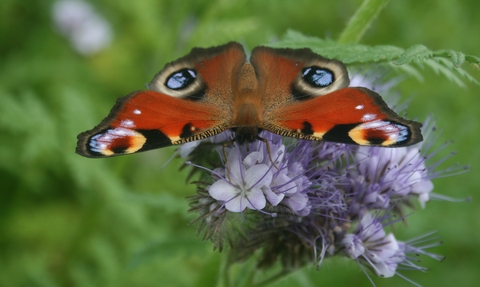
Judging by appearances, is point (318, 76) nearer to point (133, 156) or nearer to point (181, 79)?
point (181, 79)

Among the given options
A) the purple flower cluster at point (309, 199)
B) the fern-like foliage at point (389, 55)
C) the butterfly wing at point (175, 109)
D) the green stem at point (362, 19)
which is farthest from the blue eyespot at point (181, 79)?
the green stem at point (362, 19)

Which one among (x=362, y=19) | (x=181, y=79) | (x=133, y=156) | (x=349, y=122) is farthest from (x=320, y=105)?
(x=133, y=156)

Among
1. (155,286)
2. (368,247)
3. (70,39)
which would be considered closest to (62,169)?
(155,286)

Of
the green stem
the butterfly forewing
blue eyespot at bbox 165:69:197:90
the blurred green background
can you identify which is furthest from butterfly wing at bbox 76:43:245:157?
the blurred green background

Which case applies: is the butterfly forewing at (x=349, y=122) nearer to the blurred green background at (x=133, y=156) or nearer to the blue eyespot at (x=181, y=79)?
the blue eyespot at (x=181, y=79)

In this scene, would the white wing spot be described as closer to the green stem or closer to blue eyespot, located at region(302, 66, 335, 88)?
A: blue eyespot, located at region(302, 66, 335, 88)

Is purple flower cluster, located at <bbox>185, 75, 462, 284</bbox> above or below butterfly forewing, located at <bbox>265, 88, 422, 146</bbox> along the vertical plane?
below
